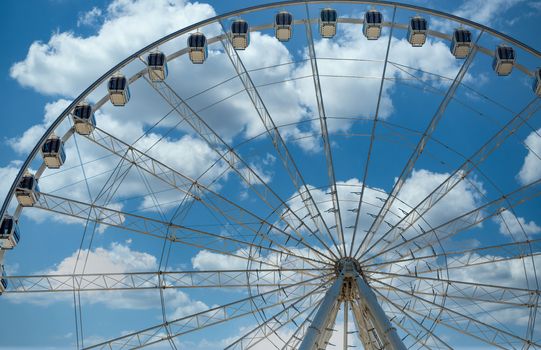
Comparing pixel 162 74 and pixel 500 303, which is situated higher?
pixel 162 74

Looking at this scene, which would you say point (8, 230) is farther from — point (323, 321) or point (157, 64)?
point (323, 321)

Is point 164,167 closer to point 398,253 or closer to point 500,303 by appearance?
point 398,253

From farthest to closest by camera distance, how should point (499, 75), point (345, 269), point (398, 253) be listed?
1. point (499, 75)
2. point (398, 253)
3. point (345, 269)

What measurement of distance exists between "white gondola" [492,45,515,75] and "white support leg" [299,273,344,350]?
1332 cm

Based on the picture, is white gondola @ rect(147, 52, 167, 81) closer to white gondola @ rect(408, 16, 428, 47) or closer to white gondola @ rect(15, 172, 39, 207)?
white gondola @ rect(15, 172, 39, 207)

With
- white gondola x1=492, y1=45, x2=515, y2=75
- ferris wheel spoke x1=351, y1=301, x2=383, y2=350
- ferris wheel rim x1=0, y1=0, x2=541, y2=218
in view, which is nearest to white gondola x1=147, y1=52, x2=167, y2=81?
ferris wheel rim x1=0, y1=0, x2=541, y2=218

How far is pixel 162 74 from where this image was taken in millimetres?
→ 30938

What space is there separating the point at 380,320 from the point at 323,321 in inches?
82.8

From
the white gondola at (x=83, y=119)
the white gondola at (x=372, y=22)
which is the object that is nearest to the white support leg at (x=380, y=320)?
the white gondola at (x=372, y=22)

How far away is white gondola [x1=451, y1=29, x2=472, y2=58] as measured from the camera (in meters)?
31.8

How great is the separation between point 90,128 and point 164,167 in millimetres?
4061

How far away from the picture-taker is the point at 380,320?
23656mm

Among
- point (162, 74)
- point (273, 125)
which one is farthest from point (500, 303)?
point (162, 74)

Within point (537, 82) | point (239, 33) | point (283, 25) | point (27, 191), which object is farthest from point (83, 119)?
point (537, 82)
